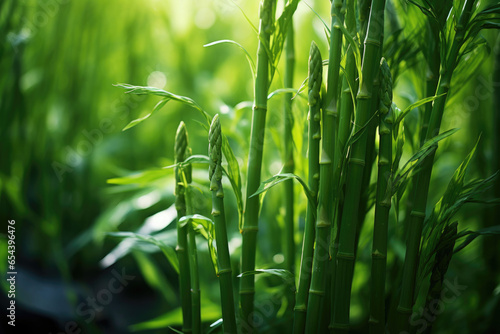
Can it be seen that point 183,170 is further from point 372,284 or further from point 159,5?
point 159,5

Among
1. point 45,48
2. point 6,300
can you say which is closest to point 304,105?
point 6,300

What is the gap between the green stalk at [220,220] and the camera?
1.44ft

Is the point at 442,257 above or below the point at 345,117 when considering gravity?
below

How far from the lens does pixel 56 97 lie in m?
1.30

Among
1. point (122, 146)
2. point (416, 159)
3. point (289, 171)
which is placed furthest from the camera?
point (122, 146)

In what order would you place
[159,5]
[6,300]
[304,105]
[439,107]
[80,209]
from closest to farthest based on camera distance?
1. [439,107]
2. [304,105]
3. [6,300]
4. [80,209]
5. [159,5]

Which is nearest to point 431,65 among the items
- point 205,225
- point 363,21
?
point 363,21

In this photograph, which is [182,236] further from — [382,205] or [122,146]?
[122,146]

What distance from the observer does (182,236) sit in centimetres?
49

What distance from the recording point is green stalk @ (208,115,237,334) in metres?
0.44

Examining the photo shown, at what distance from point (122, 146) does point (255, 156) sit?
895mm

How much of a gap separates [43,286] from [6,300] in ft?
0.27

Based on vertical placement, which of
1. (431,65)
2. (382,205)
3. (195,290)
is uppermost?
(431,65)

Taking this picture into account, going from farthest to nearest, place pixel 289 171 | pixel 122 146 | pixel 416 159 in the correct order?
1. pixel 122 146
2. pixel 289 171
3. pixel 416 159
